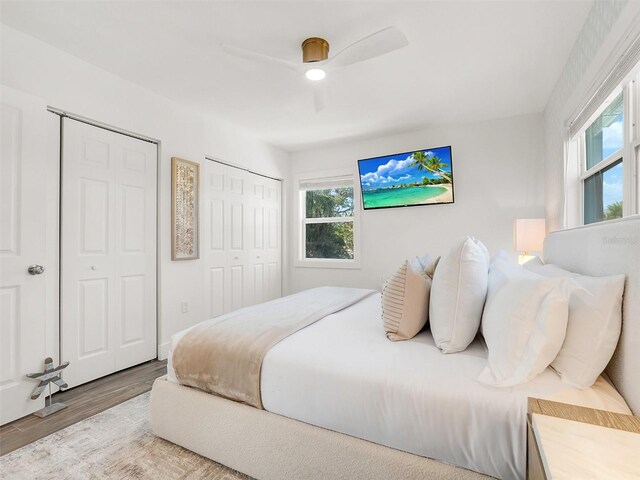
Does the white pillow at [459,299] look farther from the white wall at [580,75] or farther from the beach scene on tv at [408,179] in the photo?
the beach scene on tv at [408,179]

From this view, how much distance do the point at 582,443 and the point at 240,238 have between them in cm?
367

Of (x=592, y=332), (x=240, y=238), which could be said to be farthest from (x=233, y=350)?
(x=240, y=238)

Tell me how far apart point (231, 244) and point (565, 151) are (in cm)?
339

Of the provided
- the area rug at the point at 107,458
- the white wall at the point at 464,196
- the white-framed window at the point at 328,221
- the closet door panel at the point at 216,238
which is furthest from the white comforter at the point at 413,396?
the white-framed window at the point at 328,221

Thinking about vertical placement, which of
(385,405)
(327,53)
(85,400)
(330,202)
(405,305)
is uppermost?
(327,53)

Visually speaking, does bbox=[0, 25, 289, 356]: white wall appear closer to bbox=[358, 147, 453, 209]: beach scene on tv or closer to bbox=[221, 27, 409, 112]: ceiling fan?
bbox=[221, 27, 409, 112]: ceiling fan

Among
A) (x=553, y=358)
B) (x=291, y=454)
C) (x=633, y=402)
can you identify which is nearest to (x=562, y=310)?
(x=553, y=358)

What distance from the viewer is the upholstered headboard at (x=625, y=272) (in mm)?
895

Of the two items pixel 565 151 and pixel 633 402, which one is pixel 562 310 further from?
pixel 565 151

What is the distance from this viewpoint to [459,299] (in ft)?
4.42

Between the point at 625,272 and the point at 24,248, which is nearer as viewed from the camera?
the point at 625,272

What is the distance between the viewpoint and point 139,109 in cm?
279

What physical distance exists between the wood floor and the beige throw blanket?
97 centimetres

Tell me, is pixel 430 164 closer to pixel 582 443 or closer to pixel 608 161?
pixel 608 161
